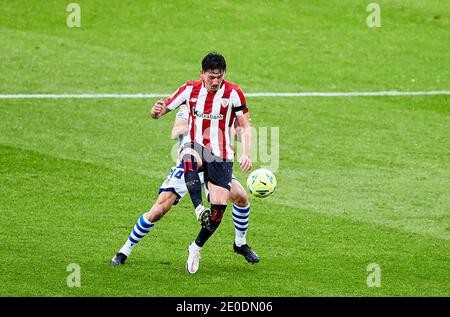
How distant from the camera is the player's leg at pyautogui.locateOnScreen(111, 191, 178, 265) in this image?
12.0 meters

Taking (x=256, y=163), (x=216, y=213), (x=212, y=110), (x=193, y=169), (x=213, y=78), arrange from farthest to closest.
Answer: (x=256, y=163) < (x=212, y=110) < (x=193, y=169) < (x=213, y=78) < (x=216, y=213)

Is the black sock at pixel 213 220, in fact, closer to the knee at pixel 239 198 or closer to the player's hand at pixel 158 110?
the knee at pixel 239 198

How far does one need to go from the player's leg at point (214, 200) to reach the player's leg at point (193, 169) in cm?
13

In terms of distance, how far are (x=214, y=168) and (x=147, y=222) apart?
3.06 feet

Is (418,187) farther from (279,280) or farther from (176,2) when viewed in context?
(176,2)

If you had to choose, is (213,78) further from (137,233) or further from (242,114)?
(137,233)

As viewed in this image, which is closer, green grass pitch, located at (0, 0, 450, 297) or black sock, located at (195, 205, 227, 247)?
black sock, located at (195, 205, 227, 247)

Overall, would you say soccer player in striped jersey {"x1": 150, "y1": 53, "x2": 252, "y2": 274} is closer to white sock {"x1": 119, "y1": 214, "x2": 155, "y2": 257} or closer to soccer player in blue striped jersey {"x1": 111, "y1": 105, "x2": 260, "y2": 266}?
soccer player in blue striped jersey {"x1": 111, "y1": 105, "x2": 260, "y2": 266}

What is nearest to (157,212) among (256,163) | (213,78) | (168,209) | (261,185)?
(168,209)

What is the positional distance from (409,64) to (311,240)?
880cm

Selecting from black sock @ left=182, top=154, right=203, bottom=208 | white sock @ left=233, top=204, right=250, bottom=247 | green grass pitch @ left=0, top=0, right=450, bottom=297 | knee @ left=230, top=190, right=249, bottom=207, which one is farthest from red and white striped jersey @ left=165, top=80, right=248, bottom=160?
green grass pitch @ left=0, top=0, right=450, bottom=297

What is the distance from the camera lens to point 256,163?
16.9 m
